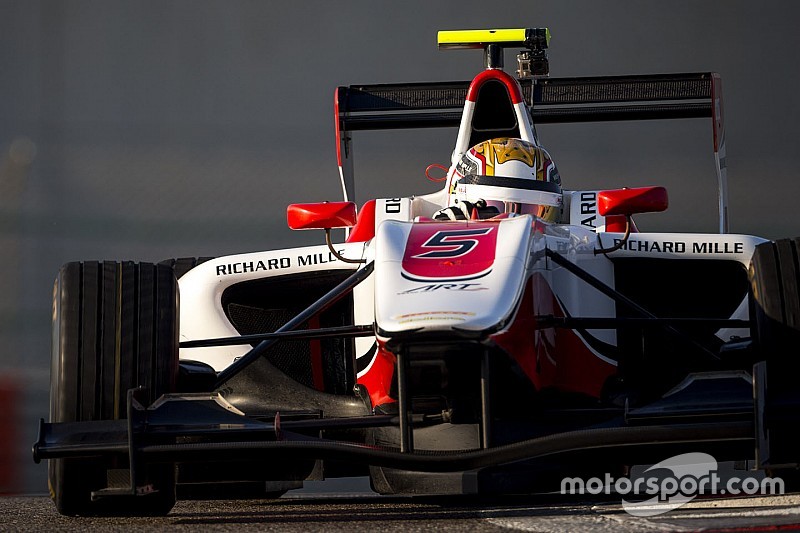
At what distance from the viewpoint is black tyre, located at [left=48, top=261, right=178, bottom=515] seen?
3566 millimetres

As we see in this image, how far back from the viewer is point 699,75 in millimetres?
5801

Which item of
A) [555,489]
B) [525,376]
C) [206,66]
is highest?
[206,66]

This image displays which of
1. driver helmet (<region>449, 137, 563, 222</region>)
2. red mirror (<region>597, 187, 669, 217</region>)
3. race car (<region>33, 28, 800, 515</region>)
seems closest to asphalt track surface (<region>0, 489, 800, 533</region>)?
race car (<region>33, 28, 800, 515</region>)

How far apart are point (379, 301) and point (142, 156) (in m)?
7.02

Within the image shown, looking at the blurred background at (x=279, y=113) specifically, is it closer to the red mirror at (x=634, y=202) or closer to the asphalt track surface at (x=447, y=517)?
the asphalt track surface at (x=447, y=517)

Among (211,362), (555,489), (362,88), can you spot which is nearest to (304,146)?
(362,88)

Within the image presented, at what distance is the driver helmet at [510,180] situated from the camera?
470 cm

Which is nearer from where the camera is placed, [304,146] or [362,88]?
[362,88]

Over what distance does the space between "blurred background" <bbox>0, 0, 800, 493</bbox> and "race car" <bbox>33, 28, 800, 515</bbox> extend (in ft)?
15.4

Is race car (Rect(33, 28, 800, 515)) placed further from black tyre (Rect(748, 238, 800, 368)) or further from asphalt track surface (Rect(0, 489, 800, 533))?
asphalt track surface (Rect(0, 489, 800, 533))

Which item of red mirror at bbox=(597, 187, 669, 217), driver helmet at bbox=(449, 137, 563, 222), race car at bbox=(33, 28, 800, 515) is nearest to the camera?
race car at bbox=(33, 28, 800, 515)

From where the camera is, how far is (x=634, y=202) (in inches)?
162

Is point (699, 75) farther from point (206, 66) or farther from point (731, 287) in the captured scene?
point (206, 66)

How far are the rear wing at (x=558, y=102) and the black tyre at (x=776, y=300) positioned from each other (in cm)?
235
